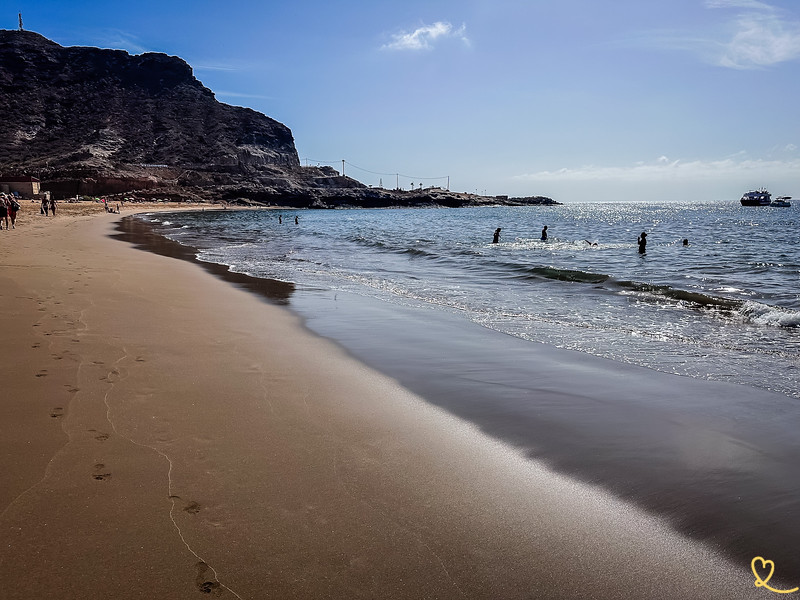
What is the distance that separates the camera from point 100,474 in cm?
330

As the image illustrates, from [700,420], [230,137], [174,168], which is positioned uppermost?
[230,137]

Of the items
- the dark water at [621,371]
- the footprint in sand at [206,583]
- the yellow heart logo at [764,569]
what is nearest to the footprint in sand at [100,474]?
the footprint in sand at [206,583]

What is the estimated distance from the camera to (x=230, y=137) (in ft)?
517

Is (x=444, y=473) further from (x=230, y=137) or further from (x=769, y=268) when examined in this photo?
(x=230, y=137)

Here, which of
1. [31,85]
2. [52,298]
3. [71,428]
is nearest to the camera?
[71,428]

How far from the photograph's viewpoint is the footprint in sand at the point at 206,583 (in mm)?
2355

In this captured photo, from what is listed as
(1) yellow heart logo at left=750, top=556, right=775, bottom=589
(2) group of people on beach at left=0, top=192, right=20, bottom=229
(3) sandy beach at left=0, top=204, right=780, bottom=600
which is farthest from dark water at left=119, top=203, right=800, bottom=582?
(2) group of people on beach at left=0, top=192, right=20, bottom=229

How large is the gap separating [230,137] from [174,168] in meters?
32.7

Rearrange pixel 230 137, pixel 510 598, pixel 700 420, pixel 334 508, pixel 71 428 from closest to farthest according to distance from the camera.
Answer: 1. pixel 510 598
2. pixel 334 508
3. pixel 71 428
4. pixel 700 420
5. pixel 230 137

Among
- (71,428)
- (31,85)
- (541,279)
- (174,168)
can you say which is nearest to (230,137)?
(174,168)

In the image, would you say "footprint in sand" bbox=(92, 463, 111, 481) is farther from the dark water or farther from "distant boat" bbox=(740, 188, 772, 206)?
"distant boat" bbox=(740, 188, 772, 206)

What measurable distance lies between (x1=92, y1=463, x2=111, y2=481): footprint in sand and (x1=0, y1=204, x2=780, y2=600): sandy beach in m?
0.01

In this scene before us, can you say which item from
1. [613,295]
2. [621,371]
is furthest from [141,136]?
[621,371]

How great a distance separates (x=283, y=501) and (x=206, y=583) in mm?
768
